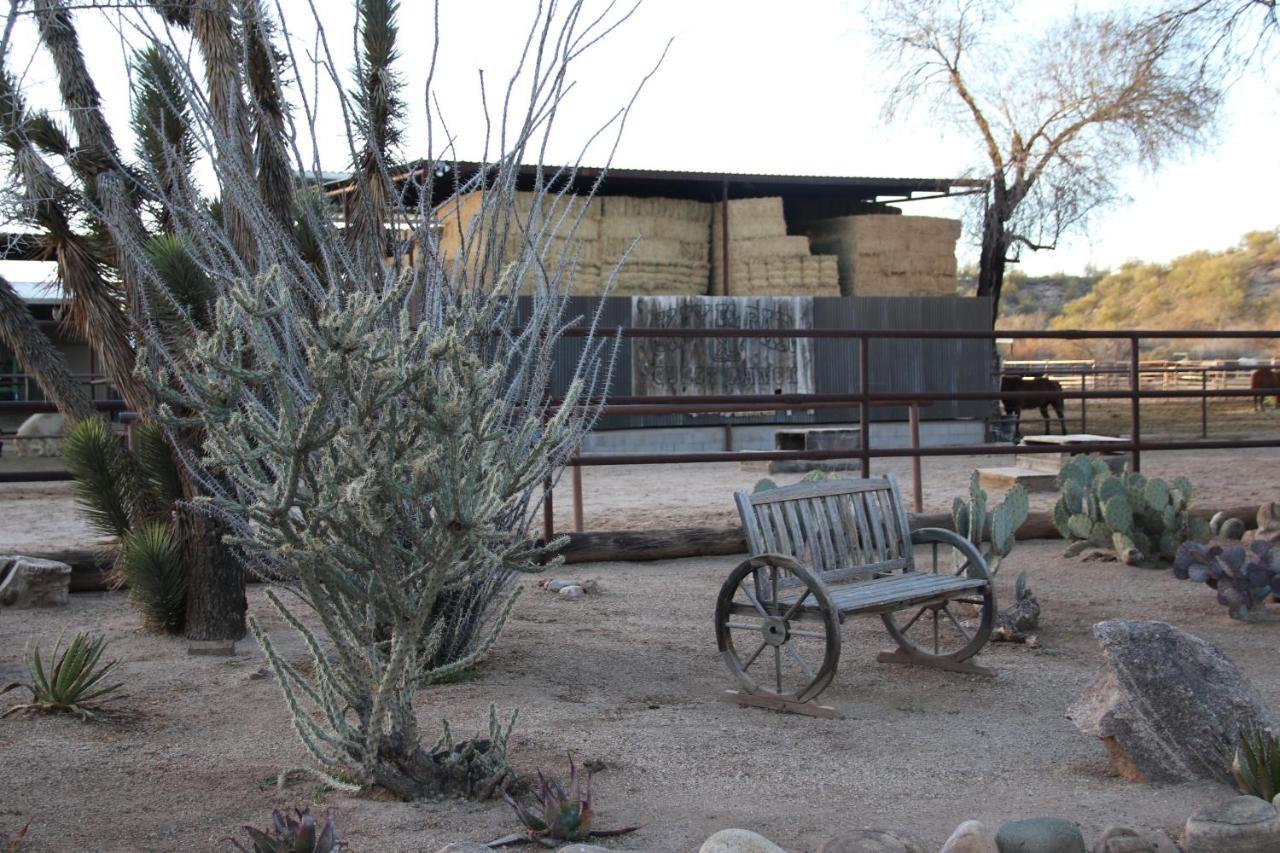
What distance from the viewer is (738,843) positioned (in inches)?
107

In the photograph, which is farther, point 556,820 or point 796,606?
point 796,606

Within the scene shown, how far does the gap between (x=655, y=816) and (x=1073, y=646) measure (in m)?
2.79

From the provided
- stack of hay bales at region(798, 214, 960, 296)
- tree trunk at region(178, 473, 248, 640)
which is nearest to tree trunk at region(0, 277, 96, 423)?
tree trunk at region(178, 473, 248, 640)

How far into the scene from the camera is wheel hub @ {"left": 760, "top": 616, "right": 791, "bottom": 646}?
4402 millimetres

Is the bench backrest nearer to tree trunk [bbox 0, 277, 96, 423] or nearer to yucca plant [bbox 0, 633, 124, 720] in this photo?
yucca plant [bbox 0, 633, 124, 720]

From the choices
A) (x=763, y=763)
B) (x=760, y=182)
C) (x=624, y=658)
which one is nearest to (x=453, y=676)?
(x=624, y=658)

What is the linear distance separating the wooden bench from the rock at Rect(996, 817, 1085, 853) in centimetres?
→ 133

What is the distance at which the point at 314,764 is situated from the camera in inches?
140

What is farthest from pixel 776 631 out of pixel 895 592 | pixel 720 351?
pixel 720 351

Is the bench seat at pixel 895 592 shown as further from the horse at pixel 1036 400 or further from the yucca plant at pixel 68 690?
the horse at pixel 1036 400

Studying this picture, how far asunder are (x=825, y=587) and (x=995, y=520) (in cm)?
176

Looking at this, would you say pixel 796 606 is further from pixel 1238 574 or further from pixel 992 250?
pixel 992 250

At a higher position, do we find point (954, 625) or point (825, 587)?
point (825, 587)

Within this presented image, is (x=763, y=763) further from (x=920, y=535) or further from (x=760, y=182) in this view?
(x=760, y=182)
